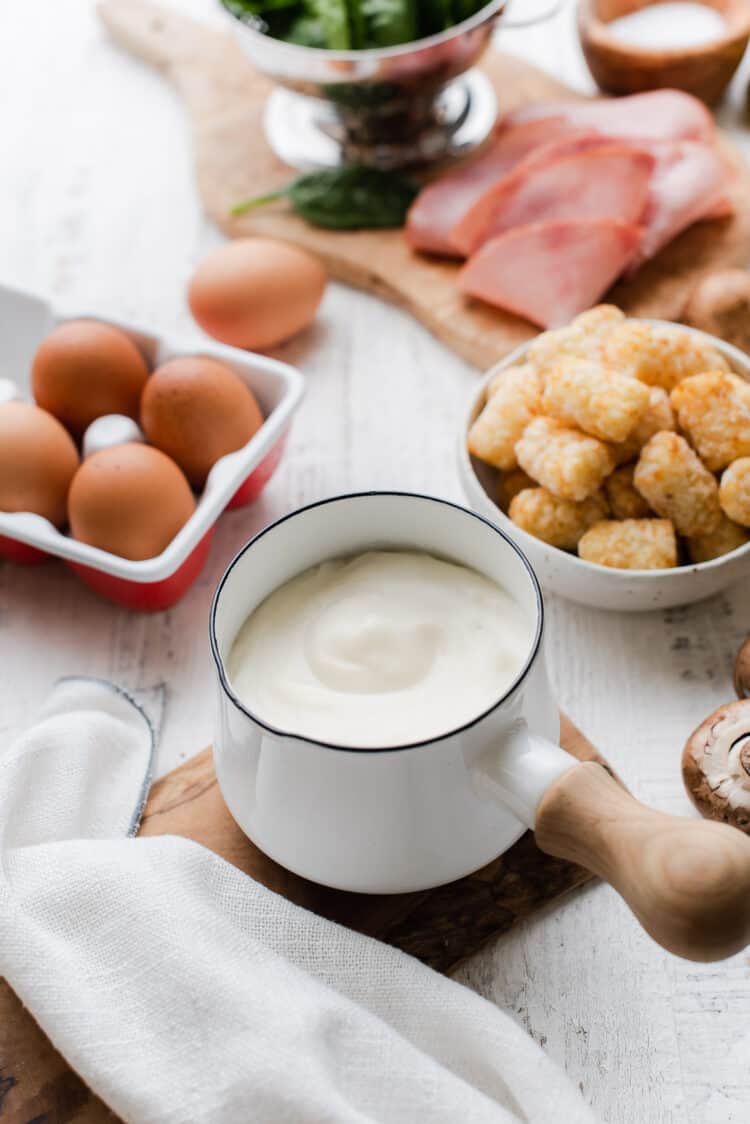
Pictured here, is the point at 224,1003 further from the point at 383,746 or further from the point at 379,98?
the point at 379,98

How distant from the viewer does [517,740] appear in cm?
76

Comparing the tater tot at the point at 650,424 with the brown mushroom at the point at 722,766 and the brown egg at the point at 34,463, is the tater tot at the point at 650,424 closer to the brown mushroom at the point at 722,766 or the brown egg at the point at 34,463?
the brown mushroom at the point at 722,766

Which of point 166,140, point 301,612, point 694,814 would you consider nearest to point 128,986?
point 301,612

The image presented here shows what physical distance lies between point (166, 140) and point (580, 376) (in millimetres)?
1033

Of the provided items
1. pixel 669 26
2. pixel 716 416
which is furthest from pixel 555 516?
pixel 669 26

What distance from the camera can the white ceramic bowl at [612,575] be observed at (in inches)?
41.4

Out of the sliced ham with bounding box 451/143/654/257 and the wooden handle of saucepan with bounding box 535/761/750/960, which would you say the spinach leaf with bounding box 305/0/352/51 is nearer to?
the sliced ham with bounding box 451/143/654/257

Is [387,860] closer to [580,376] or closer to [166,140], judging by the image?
[580,376]

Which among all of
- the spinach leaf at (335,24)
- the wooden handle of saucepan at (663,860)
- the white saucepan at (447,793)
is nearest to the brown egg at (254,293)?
the spinach leaf at (335,24)

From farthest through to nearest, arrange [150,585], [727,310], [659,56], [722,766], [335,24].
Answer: [659,56] → [335,24] → [727,310] → [150,585] → [722,766]

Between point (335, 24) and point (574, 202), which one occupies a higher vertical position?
point (335, 24)

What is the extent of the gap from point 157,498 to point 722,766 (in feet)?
1.76

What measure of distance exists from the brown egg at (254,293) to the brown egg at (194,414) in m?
0.24

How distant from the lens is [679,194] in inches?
58.0
